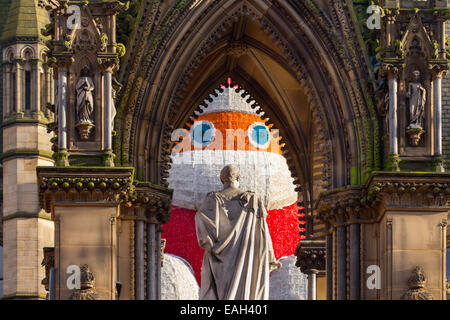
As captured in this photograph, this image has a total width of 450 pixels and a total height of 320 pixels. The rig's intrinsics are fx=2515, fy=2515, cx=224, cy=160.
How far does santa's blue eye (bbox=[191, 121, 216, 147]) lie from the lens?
81688 millimetres

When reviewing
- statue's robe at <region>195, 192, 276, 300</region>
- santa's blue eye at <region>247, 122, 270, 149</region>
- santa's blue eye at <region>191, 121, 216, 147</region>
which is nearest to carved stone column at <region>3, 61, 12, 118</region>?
statue's robe at <region>195, 192, 276, 300</region>

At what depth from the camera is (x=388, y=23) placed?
47625mm

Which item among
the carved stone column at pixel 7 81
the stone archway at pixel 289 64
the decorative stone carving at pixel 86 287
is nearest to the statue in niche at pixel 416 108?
the stone archway at pixel 289 64

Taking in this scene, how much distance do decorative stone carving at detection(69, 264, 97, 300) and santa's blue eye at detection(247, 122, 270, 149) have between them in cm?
3617

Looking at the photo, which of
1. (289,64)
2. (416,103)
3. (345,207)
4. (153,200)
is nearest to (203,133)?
(289,64)

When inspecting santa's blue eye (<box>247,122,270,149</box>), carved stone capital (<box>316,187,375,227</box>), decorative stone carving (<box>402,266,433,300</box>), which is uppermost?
santa's blue eye (<box>247,122,270,149</box>)

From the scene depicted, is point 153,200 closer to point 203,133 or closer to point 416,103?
point 416,103

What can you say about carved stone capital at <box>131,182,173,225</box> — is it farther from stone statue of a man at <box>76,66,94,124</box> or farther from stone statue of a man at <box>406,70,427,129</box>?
stone statue of a man at <box>406,70,427,129</box>

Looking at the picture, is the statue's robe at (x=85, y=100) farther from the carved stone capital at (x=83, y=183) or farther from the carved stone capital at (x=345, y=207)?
the carved stone capital at (x=345, y=207)

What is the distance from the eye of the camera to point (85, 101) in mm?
46812

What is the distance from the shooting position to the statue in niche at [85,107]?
46.8 meters

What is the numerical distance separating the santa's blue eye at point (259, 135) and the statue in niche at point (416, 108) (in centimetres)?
3459

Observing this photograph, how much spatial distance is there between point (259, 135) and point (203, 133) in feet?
6.03
